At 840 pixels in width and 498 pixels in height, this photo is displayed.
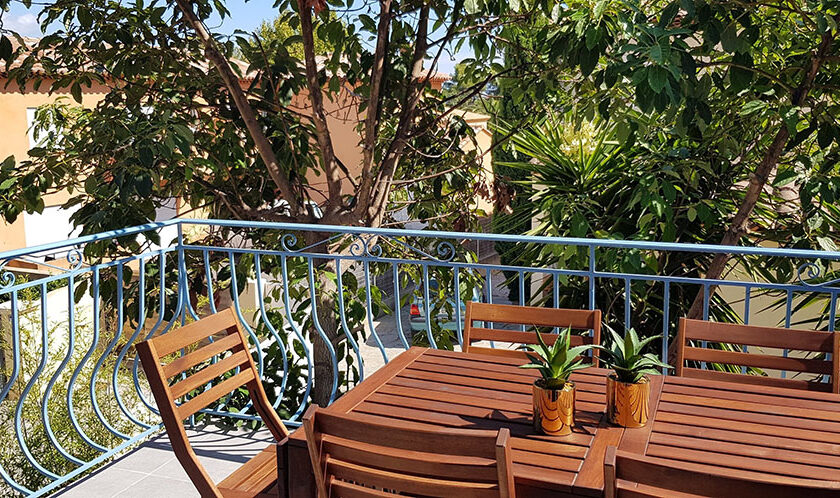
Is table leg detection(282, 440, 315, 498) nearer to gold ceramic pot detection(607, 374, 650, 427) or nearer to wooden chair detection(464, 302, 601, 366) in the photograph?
gold ceramic pot detection(607, 374, 650, 427)

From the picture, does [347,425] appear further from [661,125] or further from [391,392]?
[661,125]

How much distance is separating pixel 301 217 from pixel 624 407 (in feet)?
14.0

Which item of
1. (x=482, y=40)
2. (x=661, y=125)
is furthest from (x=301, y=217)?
(x=661, y=125)

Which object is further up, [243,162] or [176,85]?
[176,85]

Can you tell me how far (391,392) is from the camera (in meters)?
2.53

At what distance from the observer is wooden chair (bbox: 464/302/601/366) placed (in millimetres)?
2990

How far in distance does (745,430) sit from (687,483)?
0.72 m

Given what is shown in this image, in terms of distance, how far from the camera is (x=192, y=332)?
2803 mm

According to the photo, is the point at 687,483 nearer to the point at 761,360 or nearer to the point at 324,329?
the point at 761,360

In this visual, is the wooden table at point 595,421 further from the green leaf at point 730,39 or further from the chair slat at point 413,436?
the green leaf at point 730,39

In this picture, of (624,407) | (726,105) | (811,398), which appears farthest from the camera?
(726,105)

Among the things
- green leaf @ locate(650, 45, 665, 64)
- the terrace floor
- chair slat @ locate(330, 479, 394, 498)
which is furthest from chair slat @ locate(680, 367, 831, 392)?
the terrace floor

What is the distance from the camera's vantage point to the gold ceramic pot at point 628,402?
2.19m

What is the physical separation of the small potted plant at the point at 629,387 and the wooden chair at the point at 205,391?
44.6 inches
